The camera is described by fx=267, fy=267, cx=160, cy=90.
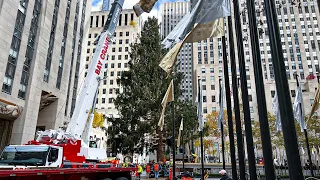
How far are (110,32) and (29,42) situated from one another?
19.6 meters

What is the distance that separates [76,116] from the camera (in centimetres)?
1472

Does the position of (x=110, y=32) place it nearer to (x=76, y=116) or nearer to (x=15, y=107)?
(x=76, y=116)

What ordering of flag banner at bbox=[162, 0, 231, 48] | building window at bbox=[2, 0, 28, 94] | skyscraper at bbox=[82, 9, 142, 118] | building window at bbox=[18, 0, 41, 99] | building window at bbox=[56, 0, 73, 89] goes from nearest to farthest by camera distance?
flag banner at bbox=[162, 0, 231, 48] < building window at bbox=[2, 0, 28, 94] < building window at bbox=[18, 0, 41, 99] < building window at bbox=[56, 0, 73, 89] < skyscraper at bbox=[82, 9, 142, 118]

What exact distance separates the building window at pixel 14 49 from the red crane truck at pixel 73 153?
16.7 metres

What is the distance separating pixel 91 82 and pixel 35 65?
20.4m

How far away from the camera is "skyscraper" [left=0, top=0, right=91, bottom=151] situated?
28833mm

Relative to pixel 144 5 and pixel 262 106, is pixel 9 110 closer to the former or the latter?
pixel 144 5

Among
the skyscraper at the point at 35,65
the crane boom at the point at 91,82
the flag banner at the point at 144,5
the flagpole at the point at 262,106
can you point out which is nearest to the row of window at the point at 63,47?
the skyscraper at the point at 35,65

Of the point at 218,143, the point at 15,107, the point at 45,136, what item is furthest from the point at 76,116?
the point at 218,143

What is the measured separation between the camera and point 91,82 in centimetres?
1597

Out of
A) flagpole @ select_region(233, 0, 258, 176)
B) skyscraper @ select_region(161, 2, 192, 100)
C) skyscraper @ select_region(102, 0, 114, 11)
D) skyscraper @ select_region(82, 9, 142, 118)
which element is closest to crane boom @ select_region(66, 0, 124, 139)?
flagpole @ select_region(233, 0, 258, 176)

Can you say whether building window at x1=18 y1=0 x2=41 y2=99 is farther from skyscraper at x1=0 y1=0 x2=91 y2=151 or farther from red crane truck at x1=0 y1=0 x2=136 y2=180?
red crane truck at x1=0 y1=0 x2=136 y2=180

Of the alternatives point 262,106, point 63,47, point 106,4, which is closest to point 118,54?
point 106,4

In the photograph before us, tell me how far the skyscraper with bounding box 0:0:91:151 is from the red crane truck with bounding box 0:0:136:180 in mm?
16391
